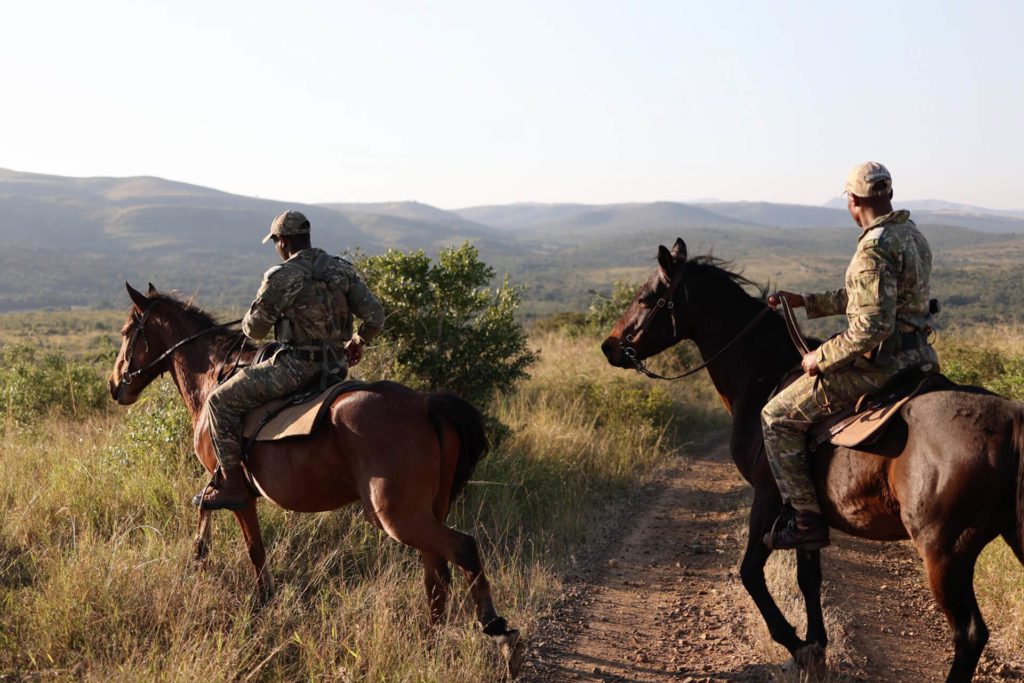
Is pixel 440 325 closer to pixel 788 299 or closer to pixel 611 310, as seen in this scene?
pixel 788 299

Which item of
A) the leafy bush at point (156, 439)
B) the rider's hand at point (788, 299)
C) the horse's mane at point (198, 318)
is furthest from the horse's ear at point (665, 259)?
the leafy bush at point (156, 439)

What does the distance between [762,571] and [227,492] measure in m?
3.67

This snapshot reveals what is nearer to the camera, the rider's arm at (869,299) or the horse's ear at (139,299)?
the rider's arm at (869,299)

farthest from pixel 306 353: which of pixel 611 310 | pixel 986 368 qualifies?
pixel 611 310

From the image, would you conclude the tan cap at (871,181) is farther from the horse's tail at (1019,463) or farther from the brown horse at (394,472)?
→ the brown horse at (394,472)

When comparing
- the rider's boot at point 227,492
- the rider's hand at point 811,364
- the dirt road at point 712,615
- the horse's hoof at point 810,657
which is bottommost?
the dirt road at point 712,615

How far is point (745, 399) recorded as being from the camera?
5742mm

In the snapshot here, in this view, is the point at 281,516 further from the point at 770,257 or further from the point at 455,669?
the point at 770,257

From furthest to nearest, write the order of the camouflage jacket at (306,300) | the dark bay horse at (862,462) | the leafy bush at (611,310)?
the leafy bush at (611,310) < the camouflage jacket at (306,300) < the dark bay horse at (862,462)

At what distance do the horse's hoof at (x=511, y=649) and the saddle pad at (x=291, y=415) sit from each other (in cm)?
176

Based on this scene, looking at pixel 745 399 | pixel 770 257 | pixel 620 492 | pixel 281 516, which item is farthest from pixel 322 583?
pixel 770 257

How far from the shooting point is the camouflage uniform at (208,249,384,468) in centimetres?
566

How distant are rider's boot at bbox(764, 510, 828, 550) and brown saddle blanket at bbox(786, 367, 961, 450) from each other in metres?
0.43

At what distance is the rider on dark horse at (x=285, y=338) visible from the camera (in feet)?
18.6
